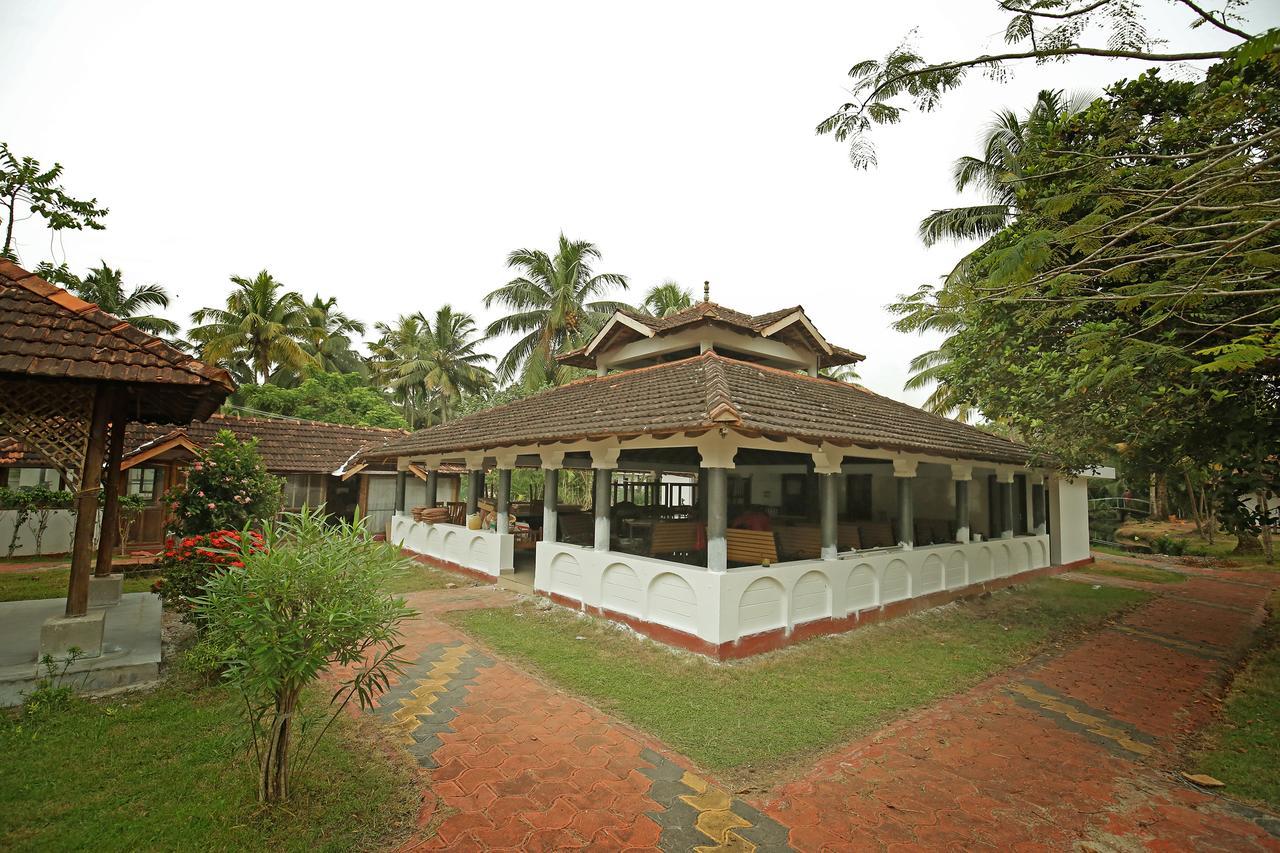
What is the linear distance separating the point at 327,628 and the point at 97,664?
400 centimetres

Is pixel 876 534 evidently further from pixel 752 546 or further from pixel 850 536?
pixel 752 546

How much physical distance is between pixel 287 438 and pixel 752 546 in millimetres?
16727

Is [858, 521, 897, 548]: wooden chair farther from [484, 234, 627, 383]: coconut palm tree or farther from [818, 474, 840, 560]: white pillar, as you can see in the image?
[484, 234, 627, 383]: coconut palm tree

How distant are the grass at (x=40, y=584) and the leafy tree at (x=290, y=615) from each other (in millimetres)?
8596

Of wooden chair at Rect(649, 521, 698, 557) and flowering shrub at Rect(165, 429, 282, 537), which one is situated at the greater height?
flowering shrub at Rect(165, 429, 282, 537)

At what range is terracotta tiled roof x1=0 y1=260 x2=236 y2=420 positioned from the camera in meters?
4.98

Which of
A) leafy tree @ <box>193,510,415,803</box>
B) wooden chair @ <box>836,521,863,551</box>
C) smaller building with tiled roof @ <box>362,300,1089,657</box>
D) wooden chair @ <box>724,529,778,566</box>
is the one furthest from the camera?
wooden chair @ <box>836,521,863,551</box>

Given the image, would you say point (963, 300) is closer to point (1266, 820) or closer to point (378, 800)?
point (1266, 820)

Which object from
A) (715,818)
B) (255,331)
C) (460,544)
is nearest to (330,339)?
(255,331)

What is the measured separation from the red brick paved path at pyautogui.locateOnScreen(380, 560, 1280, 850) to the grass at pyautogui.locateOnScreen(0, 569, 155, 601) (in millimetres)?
7657

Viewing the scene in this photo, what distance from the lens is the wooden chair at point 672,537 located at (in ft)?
32.2

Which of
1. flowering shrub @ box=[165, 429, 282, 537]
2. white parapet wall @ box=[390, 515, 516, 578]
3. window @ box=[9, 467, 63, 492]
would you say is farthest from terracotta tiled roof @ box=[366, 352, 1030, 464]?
window @ box=[9, 467, 63, 492]

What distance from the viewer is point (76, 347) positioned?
17.1ft

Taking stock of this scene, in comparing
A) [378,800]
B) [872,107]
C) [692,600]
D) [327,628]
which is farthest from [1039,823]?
[872,107]
